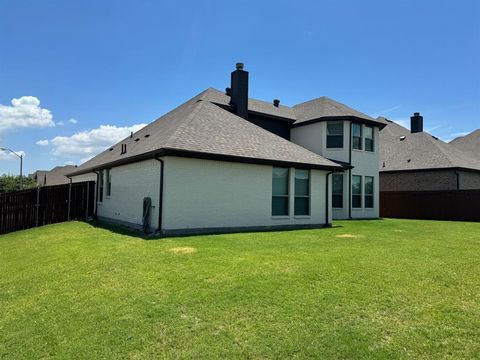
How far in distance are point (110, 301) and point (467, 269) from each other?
21.7 feet

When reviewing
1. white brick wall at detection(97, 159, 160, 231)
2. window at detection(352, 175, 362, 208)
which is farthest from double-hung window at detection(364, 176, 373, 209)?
white brick wall at detection(97, 159, 160, 231)

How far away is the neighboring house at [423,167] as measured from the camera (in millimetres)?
23203

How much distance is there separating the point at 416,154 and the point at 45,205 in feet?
80.2

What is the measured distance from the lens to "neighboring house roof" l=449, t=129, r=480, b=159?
29897 mm

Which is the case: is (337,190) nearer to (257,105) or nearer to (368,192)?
(368,192)

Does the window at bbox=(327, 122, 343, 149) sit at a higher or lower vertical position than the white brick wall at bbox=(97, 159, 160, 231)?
higher

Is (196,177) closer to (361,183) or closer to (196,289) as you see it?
(196,289)

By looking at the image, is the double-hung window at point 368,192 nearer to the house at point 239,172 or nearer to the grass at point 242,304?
the house at point 239,172

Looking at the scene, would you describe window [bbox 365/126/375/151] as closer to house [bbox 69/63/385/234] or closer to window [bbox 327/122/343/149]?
house [bbox 69/63/385/234]

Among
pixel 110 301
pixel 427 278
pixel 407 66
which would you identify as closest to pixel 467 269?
pixel 427 278

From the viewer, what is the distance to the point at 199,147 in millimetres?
11945

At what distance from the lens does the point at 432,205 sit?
22.0m

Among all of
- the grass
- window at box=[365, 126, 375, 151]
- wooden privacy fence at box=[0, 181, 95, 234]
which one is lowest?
the grass

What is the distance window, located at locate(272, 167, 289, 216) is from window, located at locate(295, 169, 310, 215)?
2.05 ft
